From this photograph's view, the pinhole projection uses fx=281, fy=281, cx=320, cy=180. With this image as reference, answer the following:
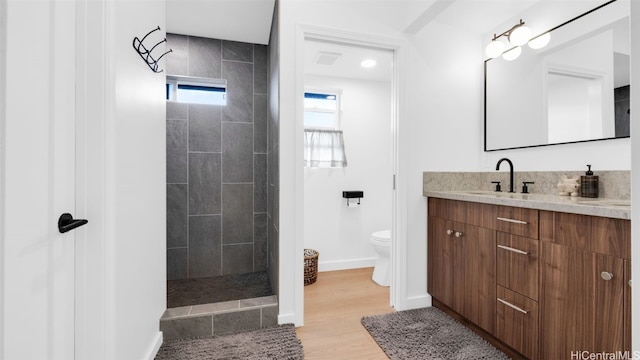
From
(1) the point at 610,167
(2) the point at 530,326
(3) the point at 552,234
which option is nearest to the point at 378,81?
(1) the point at 610,167

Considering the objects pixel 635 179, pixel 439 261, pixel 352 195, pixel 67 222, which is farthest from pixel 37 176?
pixel 352 195

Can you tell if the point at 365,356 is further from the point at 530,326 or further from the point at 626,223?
the point at 626,223

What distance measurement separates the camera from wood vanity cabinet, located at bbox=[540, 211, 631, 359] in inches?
43.1

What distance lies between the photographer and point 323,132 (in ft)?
10.4

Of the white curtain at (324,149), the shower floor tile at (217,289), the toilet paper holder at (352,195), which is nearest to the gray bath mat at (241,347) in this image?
the shower floor tile at (217,289)

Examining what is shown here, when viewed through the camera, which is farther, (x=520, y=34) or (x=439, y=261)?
(x=439, y=261)

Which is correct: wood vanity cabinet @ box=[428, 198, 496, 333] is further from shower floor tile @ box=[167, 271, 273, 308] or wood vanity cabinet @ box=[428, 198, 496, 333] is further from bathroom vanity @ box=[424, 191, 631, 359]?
shower floor tile @ box=[167, 271, 273, 308]

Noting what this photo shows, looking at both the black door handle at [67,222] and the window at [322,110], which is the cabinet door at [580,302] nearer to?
the black door handle at [67,222]

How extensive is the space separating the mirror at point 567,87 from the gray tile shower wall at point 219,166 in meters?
2.08

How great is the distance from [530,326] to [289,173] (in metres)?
1.60

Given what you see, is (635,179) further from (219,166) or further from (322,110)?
(322,110)

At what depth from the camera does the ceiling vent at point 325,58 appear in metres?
2.69

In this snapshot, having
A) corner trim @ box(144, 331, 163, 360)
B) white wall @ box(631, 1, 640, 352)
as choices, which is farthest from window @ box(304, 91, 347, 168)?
white wall @ box(631, 1, 640, 352)

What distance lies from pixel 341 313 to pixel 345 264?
1.07 meters
